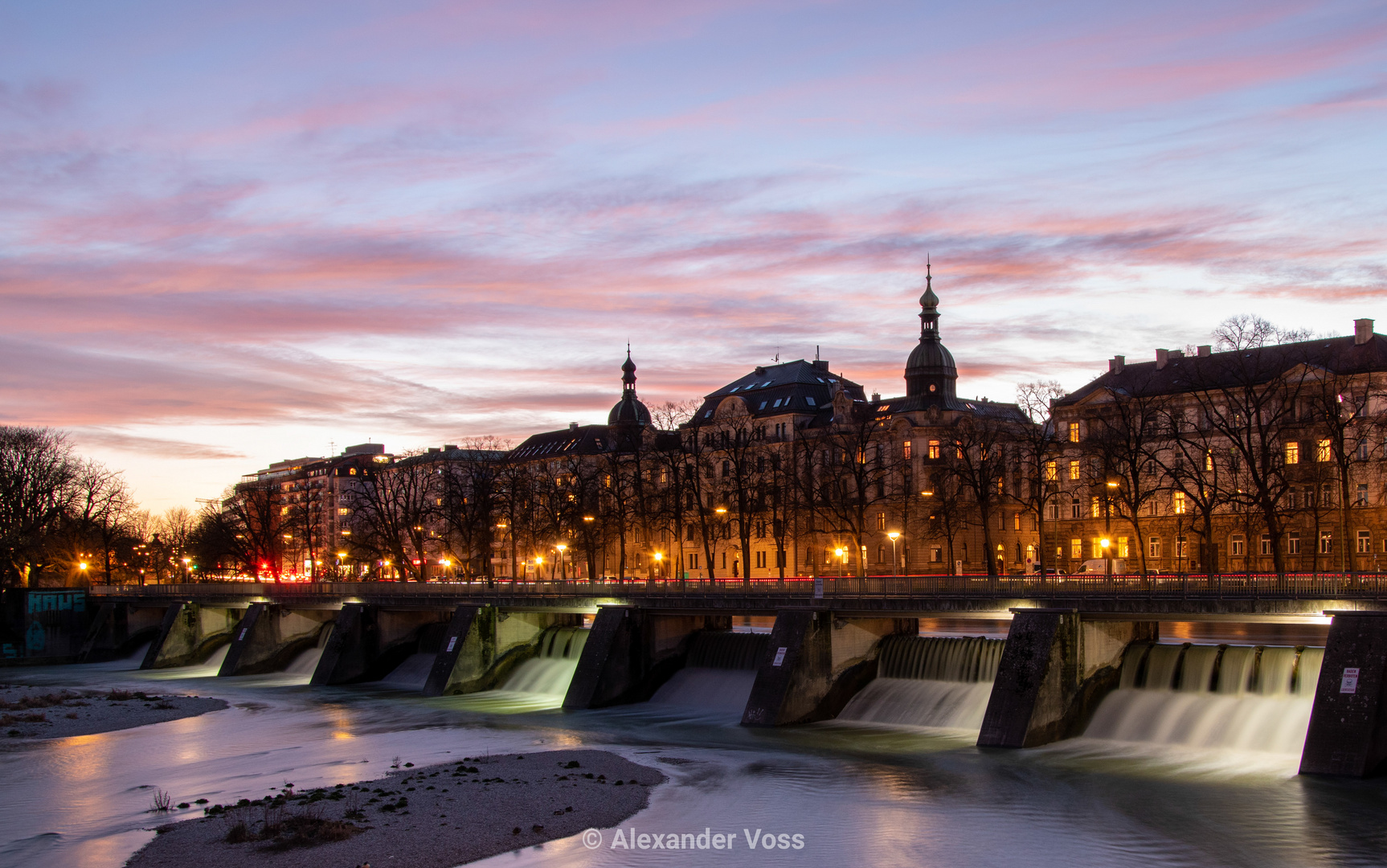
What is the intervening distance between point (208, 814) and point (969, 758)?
→ 23273 mm

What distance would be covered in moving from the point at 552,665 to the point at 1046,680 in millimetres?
30746

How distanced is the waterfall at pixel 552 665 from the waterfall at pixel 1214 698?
28016mm

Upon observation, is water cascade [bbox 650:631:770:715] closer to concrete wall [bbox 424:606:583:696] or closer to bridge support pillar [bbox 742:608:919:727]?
bridge support pillar [bbox 742:608:919:727]

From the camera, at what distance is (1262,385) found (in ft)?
286

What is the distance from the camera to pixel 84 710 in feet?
199

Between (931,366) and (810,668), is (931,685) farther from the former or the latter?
(931,366)

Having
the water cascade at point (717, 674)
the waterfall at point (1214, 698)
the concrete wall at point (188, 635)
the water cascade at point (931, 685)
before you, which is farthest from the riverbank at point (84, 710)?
the waterfall at point (1214, 698)

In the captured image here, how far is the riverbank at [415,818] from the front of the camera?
30.2m

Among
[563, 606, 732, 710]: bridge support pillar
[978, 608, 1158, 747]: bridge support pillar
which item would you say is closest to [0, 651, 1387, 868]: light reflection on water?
[978, 608, 1158, 747]: bridge support pillar

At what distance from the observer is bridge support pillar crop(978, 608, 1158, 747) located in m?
43.2

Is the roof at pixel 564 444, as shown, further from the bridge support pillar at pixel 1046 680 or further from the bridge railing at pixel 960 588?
the bridge support pillar at pixel 1046 680

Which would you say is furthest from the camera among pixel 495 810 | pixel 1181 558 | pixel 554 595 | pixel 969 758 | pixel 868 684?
pixel 1181 558

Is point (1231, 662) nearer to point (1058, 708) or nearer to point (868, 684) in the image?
point (1058, 708)

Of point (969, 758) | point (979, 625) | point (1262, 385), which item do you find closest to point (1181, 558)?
point (1262, 385)
